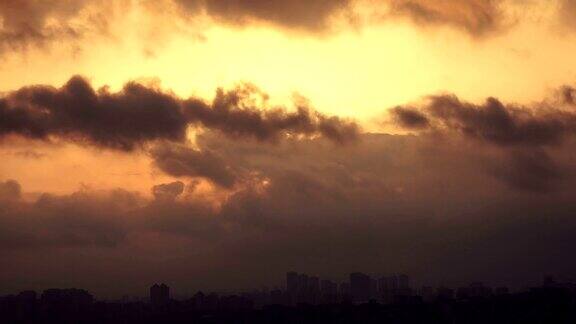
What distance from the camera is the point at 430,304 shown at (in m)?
86.8

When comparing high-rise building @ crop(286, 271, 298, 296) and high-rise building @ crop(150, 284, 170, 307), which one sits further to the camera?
high-rise building @ crop(286, 271, 298, 296)

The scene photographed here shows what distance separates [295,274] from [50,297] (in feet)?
200

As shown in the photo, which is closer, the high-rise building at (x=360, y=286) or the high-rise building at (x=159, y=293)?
the high-rise building at (x=159, y=293)

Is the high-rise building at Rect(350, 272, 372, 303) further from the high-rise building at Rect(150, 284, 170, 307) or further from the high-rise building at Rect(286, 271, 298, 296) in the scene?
the high-rise building at Rect(150, 284, 170, 307)

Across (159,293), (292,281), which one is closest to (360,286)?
(292,281)

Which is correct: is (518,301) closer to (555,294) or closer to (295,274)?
(555,294)

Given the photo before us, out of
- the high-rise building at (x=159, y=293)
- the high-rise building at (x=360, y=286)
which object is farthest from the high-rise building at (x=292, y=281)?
the high-rise building at (x=159, y=293)

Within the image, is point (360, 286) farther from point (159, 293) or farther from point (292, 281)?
point (159, 293)

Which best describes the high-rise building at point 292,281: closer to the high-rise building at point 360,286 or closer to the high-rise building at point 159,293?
the high-rise building at point 360,286

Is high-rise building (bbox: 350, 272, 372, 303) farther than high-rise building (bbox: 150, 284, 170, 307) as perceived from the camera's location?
Yes

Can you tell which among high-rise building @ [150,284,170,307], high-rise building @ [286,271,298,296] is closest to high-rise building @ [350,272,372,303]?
high-rise building @ [286,271,298,296]

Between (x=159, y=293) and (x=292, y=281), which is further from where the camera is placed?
(x=292, y=281)

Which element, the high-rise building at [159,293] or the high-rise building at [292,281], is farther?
the high-rise building at [292,281]

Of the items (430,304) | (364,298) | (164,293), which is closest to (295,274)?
(364,298)
